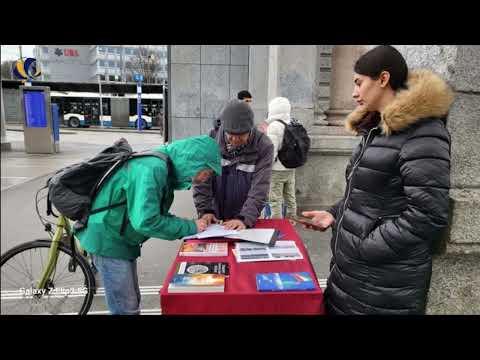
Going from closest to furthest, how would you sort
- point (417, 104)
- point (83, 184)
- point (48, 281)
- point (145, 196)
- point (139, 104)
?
point (417, 104), point (145, 196), point (83, 184), point (48, 281), point (139, 104)

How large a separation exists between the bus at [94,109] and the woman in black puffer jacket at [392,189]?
1817 centimetres

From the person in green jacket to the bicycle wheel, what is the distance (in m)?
0.89

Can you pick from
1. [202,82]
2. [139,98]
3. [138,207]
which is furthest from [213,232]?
[139,98]

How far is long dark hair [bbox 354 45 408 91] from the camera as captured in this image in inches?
55.7

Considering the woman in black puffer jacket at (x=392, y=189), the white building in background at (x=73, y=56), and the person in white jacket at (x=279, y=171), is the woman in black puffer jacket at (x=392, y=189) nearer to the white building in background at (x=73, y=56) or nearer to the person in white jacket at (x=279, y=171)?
the white building in background at (x=73, y=56)

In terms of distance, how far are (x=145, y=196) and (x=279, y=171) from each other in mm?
3035

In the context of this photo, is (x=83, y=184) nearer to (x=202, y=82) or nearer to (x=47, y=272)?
(x=47, y=272)

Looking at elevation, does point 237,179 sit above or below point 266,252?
above

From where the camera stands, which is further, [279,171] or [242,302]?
[279,171]

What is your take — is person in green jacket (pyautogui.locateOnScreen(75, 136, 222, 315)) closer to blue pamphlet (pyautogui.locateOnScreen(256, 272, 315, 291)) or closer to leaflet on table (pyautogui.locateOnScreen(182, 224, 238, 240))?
leaflet on table (pyautogui.locateOnScreen(182, 224, 238, 240))

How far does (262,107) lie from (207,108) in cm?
128

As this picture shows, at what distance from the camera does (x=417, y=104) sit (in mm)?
1364

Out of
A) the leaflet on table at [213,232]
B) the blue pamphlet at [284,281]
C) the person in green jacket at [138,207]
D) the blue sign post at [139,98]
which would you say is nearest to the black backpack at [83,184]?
the person in green jacket at [138,207]
